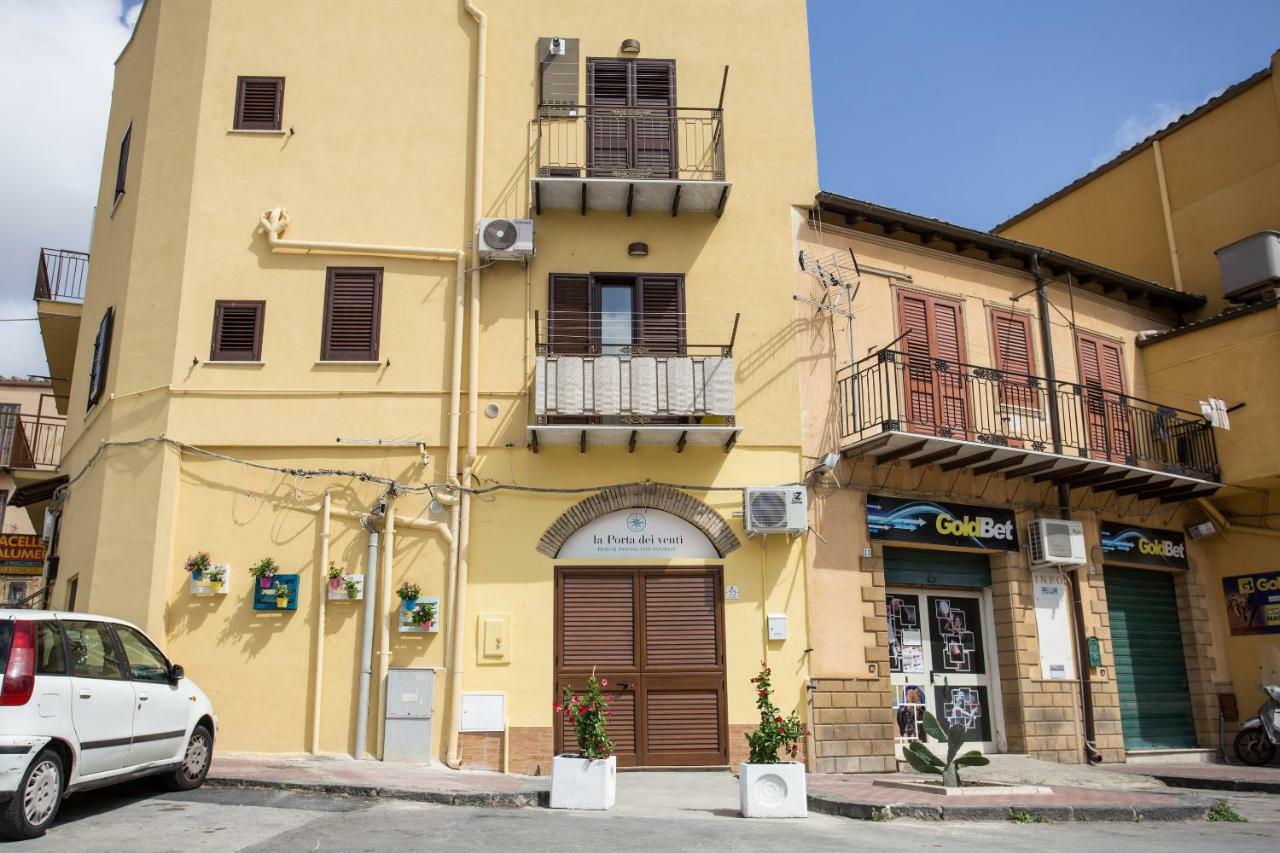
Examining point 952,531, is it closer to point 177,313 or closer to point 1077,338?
point 1077,338

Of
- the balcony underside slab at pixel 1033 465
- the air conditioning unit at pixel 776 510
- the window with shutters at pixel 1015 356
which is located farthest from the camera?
the window with shutters at pixel 1015 356

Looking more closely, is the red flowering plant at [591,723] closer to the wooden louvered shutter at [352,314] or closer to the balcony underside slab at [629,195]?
the wooden louvered shutter at [352,314]

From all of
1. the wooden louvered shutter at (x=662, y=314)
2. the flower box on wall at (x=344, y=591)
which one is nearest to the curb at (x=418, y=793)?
the flower box on wall at (x=344, y=591)

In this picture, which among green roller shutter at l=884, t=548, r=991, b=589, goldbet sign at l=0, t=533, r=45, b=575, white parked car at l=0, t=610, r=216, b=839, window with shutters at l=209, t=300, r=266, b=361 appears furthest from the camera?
goldbet sign at l=0, t=533, r=45, b=575

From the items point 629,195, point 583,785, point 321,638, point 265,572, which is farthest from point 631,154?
point 583,785

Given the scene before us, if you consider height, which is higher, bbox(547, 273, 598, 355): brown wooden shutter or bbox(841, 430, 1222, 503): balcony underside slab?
bbox(547, 273, 598, 355): brown wooden shutter

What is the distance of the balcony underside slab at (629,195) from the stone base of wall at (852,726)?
6.73 m

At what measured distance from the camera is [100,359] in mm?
15109

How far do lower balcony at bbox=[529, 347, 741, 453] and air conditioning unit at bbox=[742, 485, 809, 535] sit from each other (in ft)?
3.07

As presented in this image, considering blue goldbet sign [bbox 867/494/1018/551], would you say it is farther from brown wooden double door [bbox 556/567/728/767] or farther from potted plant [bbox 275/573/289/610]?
potted plant [bbox 275/573/289/610]

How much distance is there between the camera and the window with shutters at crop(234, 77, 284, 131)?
14633 mm

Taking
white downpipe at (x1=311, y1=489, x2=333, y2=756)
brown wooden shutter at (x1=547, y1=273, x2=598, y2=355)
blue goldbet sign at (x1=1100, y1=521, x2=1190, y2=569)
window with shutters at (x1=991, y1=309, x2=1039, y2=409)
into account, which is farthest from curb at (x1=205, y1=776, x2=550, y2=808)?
blue goldbet sign at (x1=1100, y1=521, x2=1190, y2=569)

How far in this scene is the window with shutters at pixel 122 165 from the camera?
16094 millimetres

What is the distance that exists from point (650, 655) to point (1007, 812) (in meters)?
4.86
